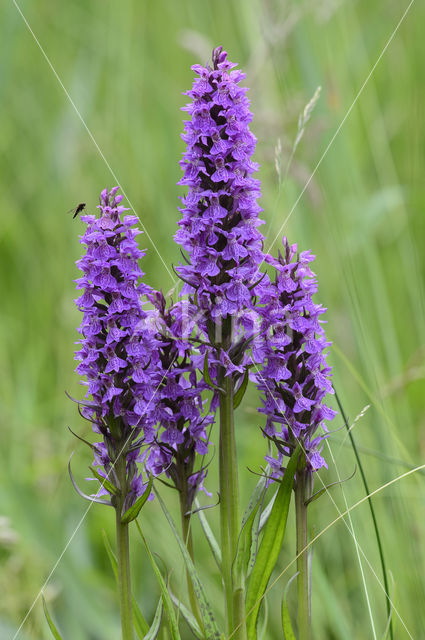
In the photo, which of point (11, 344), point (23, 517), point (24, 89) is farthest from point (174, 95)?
point (23, 517)

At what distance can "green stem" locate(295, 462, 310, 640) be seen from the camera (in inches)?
86.4

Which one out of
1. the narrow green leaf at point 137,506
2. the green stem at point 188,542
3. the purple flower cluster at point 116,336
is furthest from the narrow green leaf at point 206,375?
the green stem at point 188,542

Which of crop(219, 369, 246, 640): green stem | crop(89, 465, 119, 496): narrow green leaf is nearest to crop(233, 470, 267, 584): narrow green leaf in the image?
crop(219, 369, 246, 640): green stem

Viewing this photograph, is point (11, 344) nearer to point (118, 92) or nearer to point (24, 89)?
point (118, 92)

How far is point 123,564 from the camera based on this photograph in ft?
7.20

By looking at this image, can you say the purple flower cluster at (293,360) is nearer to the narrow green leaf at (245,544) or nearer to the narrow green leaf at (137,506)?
the narrow green leaf at (245,544)

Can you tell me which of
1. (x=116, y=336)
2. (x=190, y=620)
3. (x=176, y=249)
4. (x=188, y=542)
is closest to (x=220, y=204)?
(x=116, y=336)

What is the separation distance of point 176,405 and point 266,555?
0.55 meters

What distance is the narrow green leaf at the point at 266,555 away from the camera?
221cm

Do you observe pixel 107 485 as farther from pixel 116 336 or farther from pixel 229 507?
pixel 116 336

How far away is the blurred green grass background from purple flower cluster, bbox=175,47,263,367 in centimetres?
34

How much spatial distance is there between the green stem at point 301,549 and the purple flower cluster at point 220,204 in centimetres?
46

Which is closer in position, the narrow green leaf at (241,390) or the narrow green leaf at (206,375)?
the narrow green leaf at (206,375)

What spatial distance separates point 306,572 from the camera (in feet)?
7.24
